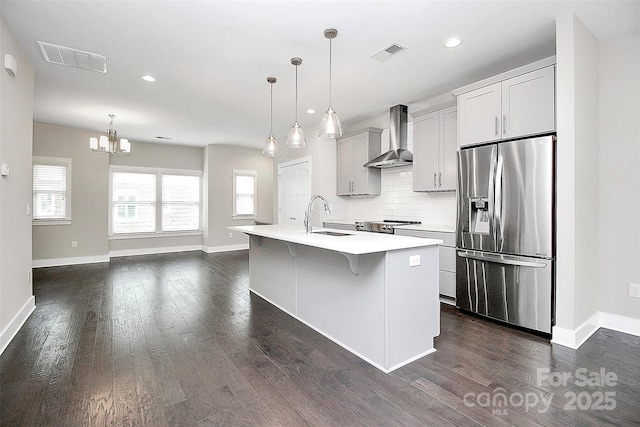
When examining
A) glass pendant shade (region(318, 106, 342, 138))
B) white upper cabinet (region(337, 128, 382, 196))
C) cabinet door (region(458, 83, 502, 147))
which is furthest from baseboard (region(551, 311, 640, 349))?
white upper cabinet (region(337, 128, 382, 196))

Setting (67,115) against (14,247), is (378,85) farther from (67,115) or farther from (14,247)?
(67,115)

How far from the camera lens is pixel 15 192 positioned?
9.43 feet

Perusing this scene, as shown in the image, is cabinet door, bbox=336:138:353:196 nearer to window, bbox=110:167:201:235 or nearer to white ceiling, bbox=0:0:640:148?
white ceiling, bbox=0:0:640:148

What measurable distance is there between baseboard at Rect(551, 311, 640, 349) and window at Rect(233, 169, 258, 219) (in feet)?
23.2

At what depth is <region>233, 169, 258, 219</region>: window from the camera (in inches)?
322

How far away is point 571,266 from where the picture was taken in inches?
100

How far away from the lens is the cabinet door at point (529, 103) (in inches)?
109

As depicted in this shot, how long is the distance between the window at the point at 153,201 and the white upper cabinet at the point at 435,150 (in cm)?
583

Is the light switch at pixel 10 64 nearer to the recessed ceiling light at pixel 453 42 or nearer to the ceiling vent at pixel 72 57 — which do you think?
the ceiling vent at pixel 72 57

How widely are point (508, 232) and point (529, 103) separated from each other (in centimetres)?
121

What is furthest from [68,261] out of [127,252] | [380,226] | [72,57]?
[380,226]

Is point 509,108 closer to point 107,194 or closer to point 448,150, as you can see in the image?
point 448,150

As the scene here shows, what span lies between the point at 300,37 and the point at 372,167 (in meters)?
2.77

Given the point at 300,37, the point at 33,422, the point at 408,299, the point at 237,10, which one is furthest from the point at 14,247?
the point at 408,299
